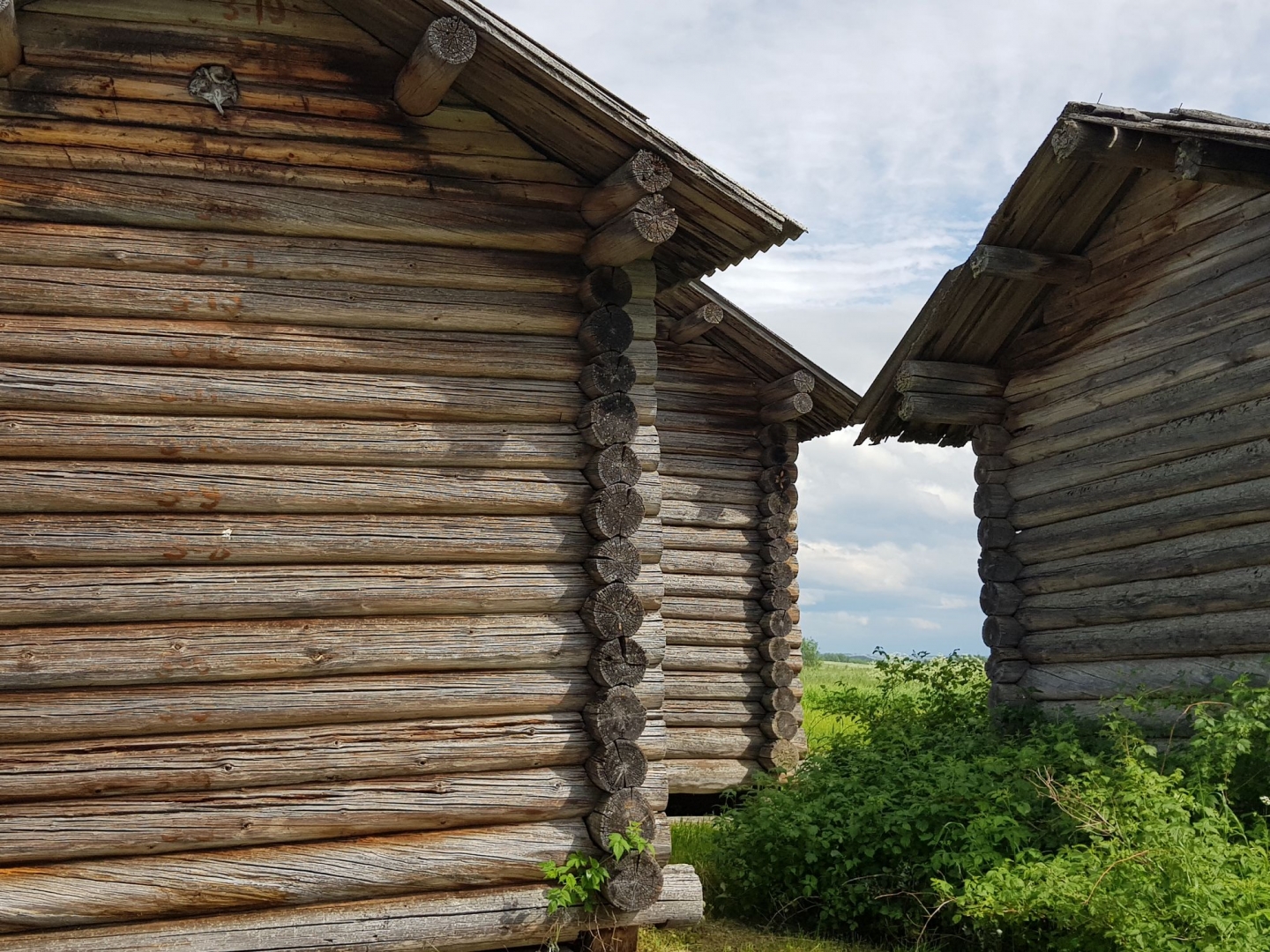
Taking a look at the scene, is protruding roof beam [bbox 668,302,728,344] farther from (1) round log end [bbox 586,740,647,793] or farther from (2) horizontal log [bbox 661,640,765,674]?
(1) round log end [bbox 586,740,647,793]

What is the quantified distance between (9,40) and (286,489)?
8.71 feet

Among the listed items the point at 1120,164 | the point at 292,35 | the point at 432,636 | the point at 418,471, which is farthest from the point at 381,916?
the point at 1120,164

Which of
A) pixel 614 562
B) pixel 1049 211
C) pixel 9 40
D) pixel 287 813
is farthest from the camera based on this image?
pixel 1049 211

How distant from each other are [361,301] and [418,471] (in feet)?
3.31

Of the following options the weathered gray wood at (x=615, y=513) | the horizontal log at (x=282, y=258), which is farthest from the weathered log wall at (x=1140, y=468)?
the horizontal log at (x=282, y=258)

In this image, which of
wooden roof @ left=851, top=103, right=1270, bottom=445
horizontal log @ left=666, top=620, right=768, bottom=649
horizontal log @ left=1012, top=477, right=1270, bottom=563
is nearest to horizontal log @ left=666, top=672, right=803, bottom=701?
horizontal log @ left=666, top=620, right=768, bottom=649

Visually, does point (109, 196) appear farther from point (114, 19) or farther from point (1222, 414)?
point (1222, 414)

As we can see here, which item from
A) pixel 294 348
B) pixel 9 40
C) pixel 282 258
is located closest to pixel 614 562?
pixel 294 348

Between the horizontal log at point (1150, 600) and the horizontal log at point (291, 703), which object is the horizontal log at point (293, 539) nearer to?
the horizontal log at point (291, 703)

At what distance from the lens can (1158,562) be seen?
342 inches

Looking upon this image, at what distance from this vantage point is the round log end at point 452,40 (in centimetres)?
604

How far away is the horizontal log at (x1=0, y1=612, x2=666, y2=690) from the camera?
5.79 meters

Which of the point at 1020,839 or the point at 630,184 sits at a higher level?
the point at 630,184

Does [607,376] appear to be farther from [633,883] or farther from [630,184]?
[633,883]
